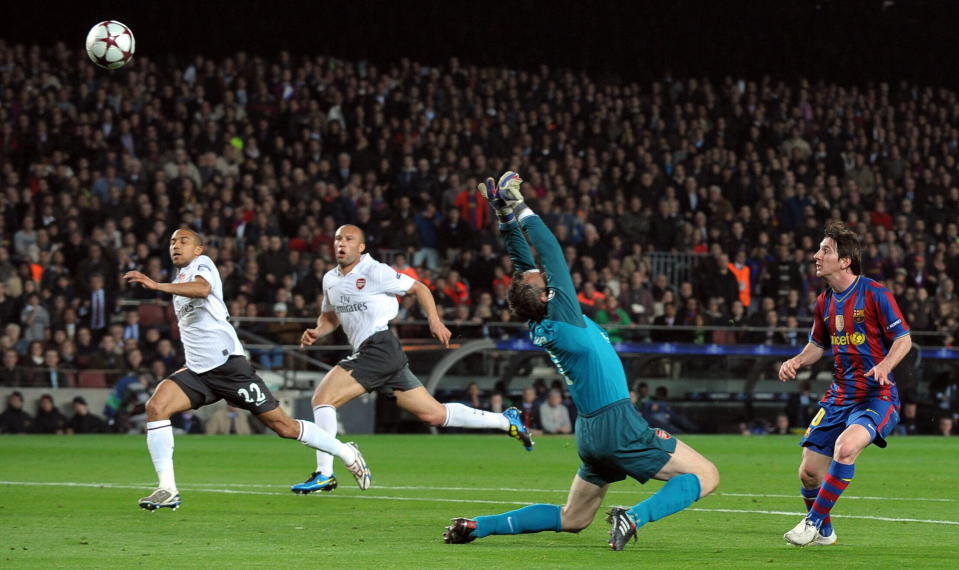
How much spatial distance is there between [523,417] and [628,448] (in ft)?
19.4

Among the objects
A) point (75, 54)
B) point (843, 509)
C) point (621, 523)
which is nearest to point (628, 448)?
point (621, 523)

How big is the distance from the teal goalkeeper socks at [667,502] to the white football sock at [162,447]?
179 inches

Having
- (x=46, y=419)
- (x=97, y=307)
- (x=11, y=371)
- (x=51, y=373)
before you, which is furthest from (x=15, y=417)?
(x=97, y=307)

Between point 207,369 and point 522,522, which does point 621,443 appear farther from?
point 207,369

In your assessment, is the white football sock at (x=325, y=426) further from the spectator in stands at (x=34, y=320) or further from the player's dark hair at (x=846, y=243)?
the spectator in stands at (x=34, y=320)

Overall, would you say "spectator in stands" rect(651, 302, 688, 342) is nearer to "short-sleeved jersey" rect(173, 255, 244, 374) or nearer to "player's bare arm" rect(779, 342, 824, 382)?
"short-sleeved jersey" rect(173, 255, 244, 374)

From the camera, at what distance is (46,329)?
22.0 metres

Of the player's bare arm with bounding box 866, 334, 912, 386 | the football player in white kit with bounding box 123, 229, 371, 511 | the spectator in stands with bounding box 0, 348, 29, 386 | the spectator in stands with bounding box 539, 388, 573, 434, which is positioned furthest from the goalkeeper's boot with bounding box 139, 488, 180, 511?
the spectator in stands with bounding box 539, 388, 573, 434

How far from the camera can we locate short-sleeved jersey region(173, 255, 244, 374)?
11.2 m

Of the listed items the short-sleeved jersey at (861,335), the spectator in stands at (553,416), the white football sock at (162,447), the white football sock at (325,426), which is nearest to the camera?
the short-sleeved jersey at (861,335)

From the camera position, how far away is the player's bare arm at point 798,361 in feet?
30.1

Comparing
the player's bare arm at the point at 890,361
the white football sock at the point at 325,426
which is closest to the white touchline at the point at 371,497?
the white football sock at the point at 325,426

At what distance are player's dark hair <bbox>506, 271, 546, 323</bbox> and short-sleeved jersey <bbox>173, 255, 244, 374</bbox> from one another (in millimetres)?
4237

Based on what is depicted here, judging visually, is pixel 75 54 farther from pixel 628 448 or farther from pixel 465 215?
pixel 628 448
